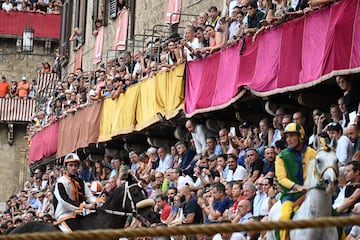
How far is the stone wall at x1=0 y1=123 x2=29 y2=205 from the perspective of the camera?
49.2 metres

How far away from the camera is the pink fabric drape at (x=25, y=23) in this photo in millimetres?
49594

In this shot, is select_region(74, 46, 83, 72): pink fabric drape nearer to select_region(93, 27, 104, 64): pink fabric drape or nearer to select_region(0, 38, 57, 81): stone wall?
select_region(93, 27, 104, 64): pink fabric drape

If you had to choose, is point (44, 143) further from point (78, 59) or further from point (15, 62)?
point (15, 62)

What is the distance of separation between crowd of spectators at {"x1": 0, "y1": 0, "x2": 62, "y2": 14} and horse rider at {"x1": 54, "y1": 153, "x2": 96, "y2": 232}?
34.8 metres

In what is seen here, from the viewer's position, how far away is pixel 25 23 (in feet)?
163

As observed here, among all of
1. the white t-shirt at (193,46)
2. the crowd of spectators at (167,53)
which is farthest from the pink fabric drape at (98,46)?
the white t-shirt at (193,46)

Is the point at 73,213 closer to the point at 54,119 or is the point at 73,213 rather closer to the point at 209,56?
the point at 209,56

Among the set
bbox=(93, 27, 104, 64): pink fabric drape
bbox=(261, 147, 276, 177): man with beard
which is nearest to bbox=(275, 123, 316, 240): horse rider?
bbox=(261, 147, 276, 177): man with beard

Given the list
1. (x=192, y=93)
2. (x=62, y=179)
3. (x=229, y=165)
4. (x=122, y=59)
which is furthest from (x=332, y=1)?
(x=122, y=59)

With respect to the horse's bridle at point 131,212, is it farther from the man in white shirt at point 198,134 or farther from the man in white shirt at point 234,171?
the man in white shirt at point 198,134

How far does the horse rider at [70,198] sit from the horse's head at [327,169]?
16.9 ft

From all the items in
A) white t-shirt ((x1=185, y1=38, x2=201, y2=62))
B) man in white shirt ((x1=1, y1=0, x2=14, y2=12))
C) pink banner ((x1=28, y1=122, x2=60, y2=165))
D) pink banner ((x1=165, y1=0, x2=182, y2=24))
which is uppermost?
man in white shirt ((x1=1, y1=0, x2=14, y2=12))

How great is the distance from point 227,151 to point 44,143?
2123cm

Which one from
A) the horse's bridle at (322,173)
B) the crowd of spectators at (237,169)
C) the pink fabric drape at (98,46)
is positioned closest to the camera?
the horse's bridle at (322,173)
